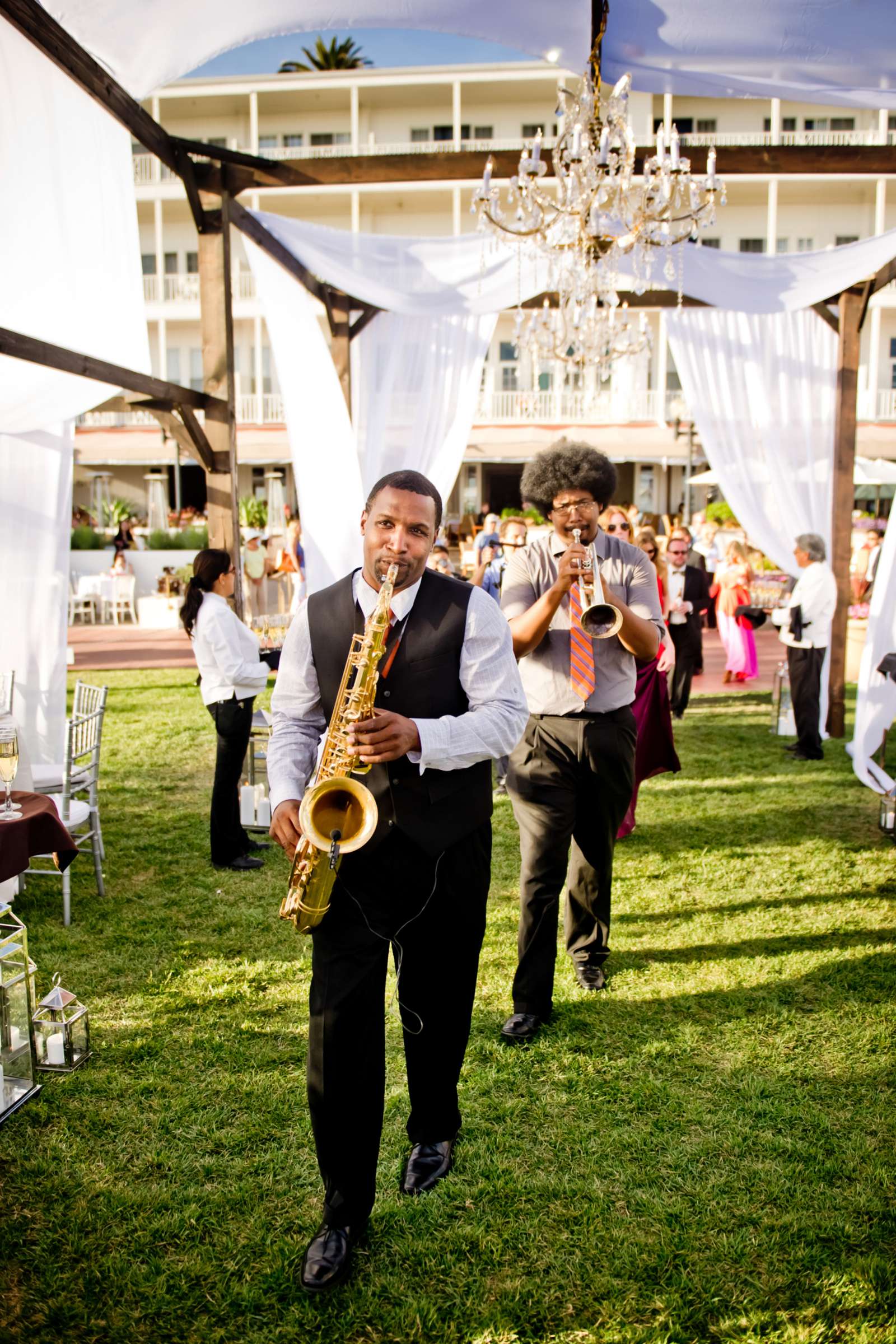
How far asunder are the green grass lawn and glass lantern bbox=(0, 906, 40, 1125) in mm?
86

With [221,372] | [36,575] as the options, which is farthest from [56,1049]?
[221,372]

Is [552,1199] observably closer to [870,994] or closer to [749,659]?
[870,994]

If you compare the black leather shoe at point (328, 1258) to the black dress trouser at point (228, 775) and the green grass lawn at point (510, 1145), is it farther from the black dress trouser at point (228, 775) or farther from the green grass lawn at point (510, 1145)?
the black dress trouser at point (228, 775)

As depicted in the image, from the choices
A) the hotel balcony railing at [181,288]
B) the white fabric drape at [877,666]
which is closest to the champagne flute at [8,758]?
the white fabric drape at [877,666]

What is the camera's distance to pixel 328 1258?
2525mm

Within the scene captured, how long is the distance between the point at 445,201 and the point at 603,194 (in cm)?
2356

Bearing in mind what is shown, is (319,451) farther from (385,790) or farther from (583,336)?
(385,790)

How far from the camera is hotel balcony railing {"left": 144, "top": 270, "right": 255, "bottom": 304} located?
28.2 meters

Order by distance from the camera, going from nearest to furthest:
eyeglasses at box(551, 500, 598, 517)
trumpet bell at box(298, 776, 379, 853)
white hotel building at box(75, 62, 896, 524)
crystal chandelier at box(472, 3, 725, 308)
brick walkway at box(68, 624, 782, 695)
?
trumpet bell at box(298, 776, 379, 853), eyeglasses at box(551, 500, 598, 517), crystal chandelier at box(472, 3, 725, 308), brick walkway at box(68, 624, 782, 695), white hotel building at box(75, 62, 896, 524)

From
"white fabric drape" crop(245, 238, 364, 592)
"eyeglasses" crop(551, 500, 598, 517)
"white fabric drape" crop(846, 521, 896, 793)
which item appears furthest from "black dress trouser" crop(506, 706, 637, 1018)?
"white fabric drape" crop(245, 238, 364, 592)

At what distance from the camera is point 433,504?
2.56m

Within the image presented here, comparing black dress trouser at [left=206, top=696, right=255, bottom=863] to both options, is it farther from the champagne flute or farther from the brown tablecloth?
the champagne flute

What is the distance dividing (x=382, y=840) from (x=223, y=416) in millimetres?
5462

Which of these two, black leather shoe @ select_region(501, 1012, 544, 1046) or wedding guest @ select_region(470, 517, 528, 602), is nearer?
black leather shoe @ select_region(501, 1012, 544, 1046)
